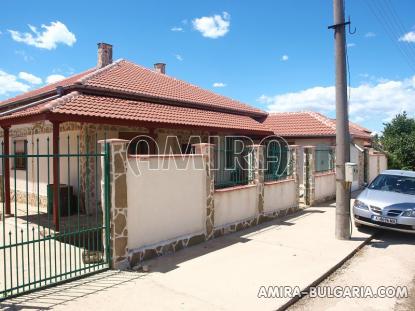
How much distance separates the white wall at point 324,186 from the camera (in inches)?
502

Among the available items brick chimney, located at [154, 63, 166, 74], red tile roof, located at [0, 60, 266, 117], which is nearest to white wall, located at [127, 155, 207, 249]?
red tile roof, located at [0, 60, 266, 117]

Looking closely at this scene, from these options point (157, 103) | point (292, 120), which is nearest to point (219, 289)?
point (157, 103)

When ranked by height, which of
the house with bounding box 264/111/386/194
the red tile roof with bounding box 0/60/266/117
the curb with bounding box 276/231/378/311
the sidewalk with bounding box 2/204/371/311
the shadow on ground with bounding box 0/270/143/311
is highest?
the red tile roof with bounding box 0/60/266/117

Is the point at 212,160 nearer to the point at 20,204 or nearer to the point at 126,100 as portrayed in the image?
the point at 126,100

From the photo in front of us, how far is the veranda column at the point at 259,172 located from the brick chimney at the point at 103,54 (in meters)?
9.36

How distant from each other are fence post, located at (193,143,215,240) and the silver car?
3.67 metres

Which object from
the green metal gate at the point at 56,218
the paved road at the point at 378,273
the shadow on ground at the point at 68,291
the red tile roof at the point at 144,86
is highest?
the red tile roof at the point at 144,86

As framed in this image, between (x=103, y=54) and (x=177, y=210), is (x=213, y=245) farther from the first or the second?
(x=103, y=54)

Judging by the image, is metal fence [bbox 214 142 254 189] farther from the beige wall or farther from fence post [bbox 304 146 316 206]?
the beige wall

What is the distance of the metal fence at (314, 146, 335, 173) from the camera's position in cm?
1363

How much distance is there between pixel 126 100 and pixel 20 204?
5634 millimetres

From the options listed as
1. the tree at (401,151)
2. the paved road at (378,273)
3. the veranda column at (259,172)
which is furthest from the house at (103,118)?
the tree at (401,151)

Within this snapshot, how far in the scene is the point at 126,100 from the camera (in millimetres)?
11570

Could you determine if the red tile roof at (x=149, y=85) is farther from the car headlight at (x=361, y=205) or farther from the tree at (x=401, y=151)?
the tree at (x=401, y=151)
